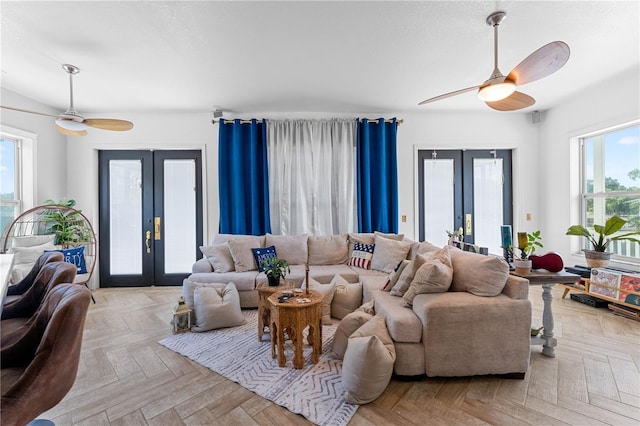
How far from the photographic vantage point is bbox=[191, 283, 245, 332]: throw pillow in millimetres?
2756

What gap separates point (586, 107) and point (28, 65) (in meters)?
6.70

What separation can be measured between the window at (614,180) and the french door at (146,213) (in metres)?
5.87

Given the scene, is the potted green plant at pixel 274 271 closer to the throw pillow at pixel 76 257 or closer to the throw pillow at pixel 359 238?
the throw pillow at pixel 359 238

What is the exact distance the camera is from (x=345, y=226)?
4.32 meters

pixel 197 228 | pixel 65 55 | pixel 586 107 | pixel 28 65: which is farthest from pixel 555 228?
pixel 28 65

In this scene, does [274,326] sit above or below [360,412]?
above

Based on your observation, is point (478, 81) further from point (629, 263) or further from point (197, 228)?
point (197, 228)

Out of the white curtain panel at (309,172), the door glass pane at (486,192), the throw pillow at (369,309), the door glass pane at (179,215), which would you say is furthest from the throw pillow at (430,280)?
the door glass pane at (179,215)

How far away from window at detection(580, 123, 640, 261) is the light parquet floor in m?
1.73

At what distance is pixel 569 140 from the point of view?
4.06 metres

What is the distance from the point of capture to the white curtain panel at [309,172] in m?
4.31

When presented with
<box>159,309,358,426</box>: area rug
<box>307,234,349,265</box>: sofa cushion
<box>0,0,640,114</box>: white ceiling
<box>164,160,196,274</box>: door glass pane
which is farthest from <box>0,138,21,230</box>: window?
<box>307,234,349,265</box>: sofa cushion

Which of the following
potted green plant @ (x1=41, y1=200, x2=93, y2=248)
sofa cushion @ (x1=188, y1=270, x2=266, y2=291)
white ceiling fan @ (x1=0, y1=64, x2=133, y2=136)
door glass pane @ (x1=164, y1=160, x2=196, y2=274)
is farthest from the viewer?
door glass pane @ (x1=164, y1=160, x2=196, y2=274)

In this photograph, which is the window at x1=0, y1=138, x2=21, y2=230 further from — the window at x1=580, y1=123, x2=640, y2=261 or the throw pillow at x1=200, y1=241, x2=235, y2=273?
the window at x1=580, y1=123, x2=640, y2=261
